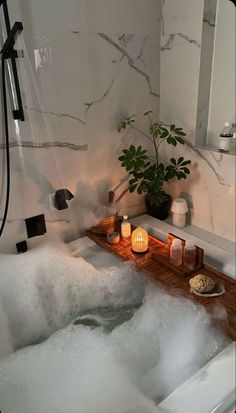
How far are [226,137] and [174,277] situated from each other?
0.68 meters

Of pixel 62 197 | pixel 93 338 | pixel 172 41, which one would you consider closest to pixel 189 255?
pixel 93 338

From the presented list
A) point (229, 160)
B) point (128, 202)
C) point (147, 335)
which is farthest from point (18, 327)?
point (229, 160)

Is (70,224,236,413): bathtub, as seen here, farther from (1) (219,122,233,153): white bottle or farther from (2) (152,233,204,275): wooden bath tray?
(1) (219,122,233,153): white bottle

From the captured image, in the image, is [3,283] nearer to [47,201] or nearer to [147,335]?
[47,201]

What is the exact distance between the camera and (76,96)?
1486 millimetres

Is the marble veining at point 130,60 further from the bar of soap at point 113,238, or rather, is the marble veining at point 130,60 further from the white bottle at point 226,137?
the bar of soap at point 113,238

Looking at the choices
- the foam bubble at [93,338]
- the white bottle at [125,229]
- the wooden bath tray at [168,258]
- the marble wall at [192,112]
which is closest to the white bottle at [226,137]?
the marble wall at [192,112]

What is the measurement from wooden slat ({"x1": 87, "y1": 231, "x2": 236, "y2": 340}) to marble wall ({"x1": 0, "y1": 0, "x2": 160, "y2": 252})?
0.23 metres

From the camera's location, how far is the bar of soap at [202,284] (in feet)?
4.25

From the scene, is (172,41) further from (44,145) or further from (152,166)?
(44,145)

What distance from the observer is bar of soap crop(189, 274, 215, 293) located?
130 centimetres

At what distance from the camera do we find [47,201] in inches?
60.7

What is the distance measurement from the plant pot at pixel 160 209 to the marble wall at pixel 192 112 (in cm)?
12

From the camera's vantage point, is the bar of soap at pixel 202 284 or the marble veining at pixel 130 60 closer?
the bar of soap at pixel 202 284
